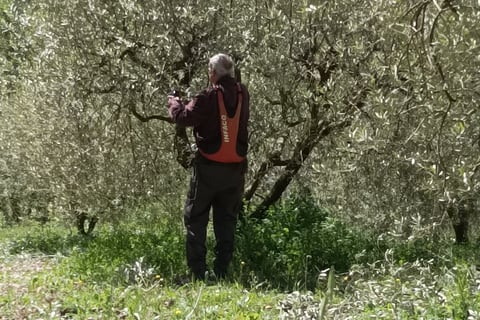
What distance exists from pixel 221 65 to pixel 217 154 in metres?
0.70

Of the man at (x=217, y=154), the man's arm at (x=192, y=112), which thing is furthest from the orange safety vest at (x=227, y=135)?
the man's arm at (x=192, y=112)

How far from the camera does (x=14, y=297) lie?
510 centimetres

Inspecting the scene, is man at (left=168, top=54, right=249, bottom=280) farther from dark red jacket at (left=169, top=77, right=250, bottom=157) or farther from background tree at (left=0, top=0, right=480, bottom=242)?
background tree at (left=0, top=0, right=480, bottom=242)

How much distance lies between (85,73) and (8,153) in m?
7.10

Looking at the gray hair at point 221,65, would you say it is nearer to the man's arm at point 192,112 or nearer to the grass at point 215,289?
the man's arm at point 192,112

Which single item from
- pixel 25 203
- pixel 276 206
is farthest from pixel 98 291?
pixel 25 203

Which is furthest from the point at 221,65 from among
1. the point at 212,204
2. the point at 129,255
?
the point at 129,255

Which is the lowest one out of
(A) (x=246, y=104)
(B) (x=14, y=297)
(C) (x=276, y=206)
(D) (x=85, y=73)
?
(B) (x=14, y=297)

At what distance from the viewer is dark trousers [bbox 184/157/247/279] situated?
5613 millimetres

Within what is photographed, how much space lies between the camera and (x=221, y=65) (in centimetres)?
545

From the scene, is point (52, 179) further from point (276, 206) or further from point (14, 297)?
point (14, 297)

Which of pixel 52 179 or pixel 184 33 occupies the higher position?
pixel 184 33

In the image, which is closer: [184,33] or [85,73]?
[184,33]

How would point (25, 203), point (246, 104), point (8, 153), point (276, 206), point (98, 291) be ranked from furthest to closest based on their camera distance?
point (25, 203), point (8, 153), point (276, 206), point (246, 104), point (98, 291)
